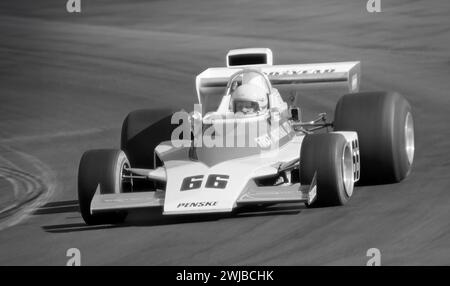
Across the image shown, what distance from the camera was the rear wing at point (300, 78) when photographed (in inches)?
651

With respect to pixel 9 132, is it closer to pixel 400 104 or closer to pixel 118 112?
pixel 118 112

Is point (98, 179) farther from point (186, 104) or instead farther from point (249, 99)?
point (186, 104)

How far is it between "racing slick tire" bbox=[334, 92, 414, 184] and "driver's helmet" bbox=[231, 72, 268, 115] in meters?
0.92

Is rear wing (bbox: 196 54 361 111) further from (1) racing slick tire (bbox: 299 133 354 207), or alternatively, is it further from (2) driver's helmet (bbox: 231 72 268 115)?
(1) racing slick tire (bbox: 299 133 354 207)

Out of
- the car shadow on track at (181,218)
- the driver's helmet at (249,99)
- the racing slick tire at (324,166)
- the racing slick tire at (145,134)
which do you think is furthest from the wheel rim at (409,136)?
the racing slick tire at (145,134)

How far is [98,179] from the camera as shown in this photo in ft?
45.8

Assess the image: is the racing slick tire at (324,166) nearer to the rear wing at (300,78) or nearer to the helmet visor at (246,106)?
the helmet visor at (246,106)

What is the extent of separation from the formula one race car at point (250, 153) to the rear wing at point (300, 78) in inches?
0.5

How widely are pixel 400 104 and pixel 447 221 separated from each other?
8.91ft

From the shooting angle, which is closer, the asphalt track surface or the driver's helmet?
the asphalt track surface

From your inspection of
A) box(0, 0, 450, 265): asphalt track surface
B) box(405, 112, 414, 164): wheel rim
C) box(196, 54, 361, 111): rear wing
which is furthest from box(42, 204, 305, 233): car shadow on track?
box(196, 54, 361, 111): rear wing

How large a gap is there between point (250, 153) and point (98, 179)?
1674mm

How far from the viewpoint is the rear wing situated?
54.2ft

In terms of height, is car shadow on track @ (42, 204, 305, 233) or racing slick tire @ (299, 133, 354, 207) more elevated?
racing slick tire @ (299, 133, 354, 207)
